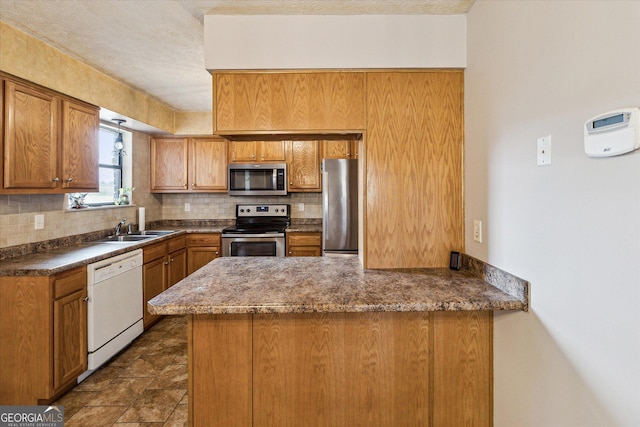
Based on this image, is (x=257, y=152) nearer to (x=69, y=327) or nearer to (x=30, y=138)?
(x=30, y=138)

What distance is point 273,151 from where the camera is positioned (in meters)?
4.27

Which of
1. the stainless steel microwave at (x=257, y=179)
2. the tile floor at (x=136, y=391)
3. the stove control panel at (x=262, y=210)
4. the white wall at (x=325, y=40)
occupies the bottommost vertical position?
the tile floor at (x=136, y=391)

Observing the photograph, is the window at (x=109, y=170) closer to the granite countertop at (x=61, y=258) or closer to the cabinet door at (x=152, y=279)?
the granite countertop at (x=61, y=258)

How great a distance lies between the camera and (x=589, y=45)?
1.05 m

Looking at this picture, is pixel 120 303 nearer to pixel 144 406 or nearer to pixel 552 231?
pixel 144 406

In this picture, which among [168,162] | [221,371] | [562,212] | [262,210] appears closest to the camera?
[562,212]

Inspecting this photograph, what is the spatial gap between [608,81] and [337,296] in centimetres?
126

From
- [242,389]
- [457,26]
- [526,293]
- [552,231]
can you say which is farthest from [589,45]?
[242,389]

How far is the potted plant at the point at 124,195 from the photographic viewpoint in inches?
147

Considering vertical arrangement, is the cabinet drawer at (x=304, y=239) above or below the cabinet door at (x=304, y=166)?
below

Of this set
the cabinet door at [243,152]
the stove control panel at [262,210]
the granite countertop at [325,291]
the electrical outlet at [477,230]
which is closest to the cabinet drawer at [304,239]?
the stove control panel at [262,210]

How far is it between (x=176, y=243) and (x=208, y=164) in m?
1.20

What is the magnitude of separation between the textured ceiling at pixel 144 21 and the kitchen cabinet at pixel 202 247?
1966 mm

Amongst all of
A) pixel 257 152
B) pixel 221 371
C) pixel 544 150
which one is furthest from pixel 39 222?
pixel 544 150
